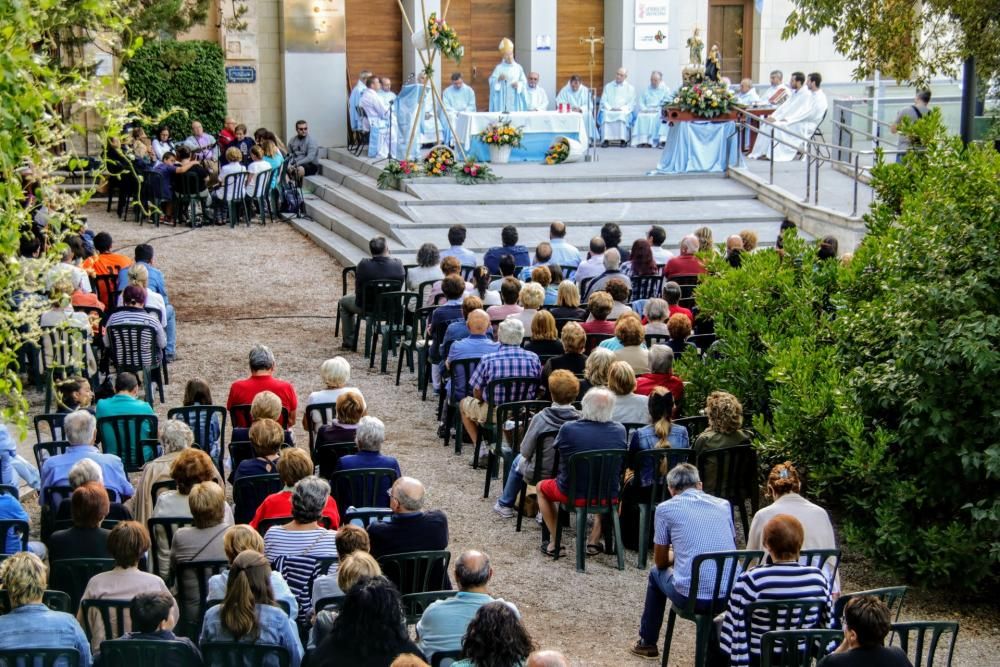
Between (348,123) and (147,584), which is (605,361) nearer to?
(147,584)

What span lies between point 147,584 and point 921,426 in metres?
4.51

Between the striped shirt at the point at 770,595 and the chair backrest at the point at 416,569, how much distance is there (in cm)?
142

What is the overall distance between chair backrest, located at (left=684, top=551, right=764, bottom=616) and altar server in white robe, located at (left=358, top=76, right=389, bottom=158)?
51.5 feet

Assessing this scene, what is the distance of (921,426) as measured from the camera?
8.02 meters

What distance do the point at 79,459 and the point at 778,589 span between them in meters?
4.14

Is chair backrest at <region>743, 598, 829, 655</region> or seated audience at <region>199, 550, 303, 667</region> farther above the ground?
seated audience at <region>199, 550, 303, 667</region>

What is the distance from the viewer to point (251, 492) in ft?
25.6

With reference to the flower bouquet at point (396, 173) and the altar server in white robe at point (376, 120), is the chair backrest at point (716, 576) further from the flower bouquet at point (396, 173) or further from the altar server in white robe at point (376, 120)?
the altar server in white robe at point (376, 120)

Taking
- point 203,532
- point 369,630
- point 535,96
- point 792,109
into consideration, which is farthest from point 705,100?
point 369,630

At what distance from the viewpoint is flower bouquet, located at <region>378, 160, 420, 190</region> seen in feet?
63.8

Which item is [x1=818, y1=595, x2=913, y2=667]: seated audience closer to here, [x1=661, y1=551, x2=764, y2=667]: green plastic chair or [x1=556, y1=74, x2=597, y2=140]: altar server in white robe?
[x1=661, y1=551, x2=764, y2=667]: green plastic chair

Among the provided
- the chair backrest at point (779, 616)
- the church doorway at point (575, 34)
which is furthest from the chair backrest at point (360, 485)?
the church doorway at point (575, 34)

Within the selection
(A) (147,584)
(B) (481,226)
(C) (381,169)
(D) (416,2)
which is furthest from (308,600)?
(D) (416,2)

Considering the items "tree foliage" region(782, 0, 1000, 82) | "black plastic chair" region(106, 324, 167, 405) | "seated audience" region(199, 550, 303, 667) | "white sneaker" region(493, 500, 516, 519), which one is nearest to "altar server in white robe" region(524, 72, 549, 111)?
"tree foliage" region(782, 0, 1000, 82)
